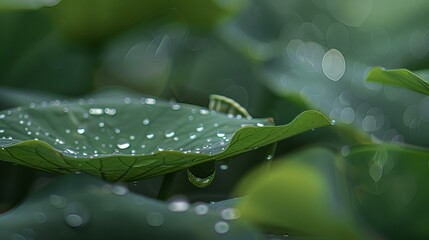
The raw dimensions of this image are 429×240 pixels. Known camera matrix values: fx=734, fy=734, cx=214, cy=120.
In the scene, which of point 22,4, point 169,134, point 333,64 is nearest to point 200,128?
point 169,134

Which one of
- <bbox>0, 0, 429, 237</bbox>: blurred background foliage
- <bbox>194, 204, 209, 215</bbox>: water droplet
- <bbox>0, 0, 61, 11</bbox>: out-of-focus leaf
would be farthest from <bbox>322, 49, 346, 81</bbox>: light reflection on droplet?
<bbox>194, 204, 209, 215</bbox>: water droplet

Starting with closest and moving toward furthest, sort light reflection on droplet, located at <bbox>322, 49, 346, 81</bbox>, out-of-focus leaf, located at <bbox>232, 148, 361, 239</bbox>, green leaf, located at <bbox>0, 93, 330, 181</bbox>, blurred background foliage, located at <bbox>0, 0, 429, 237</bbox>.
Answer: out-of-focus leaf, located at <bbox>232, 148, 361, 239</bbox>
green leaf, located at <bbox>0, 93, 330, 181</bbox>
blurred background foliage, located at <bbox>0, 0, 429, 237</bbox>
light reflection on droplet, located at <bbox>322, 49, 346, 81</bbox>

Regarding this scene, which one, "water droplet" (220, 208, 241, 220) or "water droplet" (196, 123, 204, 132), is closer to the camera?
"water droplet" (220, 208, 241, 220)

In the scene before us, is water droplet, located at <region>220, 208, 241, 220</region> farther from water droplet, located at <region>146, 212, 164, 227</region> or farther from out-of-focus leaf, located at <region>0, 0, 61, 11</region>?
out-of-focus leaf, located at <region>0, 0, 61, 11</region>

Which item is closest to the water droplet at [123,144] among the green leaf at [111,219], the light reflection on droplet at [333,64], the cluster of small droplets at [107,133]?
the cluster of small droplets at [107,133]

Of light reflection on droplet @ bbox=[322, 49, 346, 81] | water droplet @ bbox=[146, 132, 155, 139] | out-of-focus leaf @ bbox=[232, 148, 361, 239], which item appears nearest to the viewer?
out-of-focus leaf @ bbox=[232, 148, 361, 239]

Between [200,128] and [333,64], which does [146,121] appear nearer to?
[200,128]

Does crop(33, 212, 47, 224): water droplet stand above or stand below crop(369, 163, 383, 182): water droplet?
below

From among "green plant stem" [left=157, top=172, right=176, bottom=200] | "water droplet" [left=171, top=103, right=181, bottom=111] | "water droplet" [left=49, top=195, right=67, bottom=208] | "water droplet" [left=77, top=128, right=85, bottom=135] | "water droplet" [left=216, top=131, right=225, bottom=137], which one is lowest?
"green plant stem" [left=157, top=172, right=176, bottom=200]
